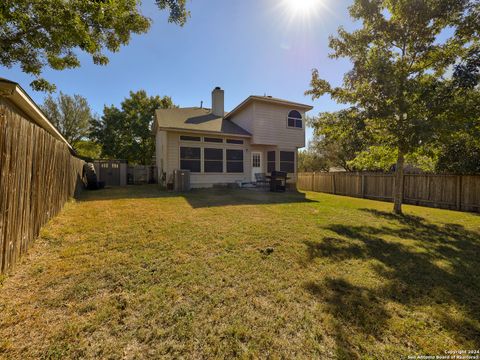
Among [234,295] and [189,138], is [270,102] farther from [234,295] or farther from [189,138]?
[234,295]

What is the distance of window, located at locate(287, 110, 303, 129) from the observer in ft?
47.4

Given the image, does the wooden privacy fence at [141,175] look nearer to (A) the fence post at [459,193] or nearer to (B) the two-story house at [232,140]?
(B) the two-story house at [232,140]

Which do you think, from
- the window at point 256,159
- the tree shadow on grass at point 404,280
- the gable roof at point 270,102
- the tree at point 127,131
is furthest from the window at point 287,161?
the tree at point 127,131

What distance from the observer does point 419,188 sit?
10211mm

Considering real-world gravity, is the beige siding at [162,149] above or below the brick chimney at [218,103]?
below

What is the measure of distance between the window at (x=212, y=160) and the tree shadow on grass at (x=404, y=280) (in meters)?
8.80

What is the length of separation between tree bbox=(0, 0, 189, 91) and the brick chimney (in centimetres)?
938

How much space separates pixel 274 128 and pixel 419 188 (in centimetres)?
828

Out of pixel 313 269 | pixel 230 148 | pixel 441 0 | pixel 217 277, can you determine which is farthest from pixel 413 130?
pixel 230 148

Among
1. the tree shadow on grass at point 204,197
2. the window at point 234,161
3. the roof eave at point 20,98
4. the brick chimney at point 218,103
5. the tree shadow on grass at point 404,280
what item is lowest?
the tree shadow on grass at point 404,280

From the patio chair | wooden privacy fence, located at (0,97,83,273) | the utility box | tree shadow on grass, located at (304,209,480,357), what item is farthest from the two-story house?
tree shadow on grass, located at (304,209,480,357)

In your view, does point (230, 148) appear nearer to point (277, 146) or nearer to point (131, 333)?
point (277, 146)

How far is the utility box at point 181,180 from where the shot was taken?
1113 cm

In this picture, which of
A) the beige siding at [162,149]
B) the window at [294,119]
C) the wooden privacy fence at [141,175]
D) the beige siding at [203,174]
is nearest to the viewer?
the beige siding at [203,174]
